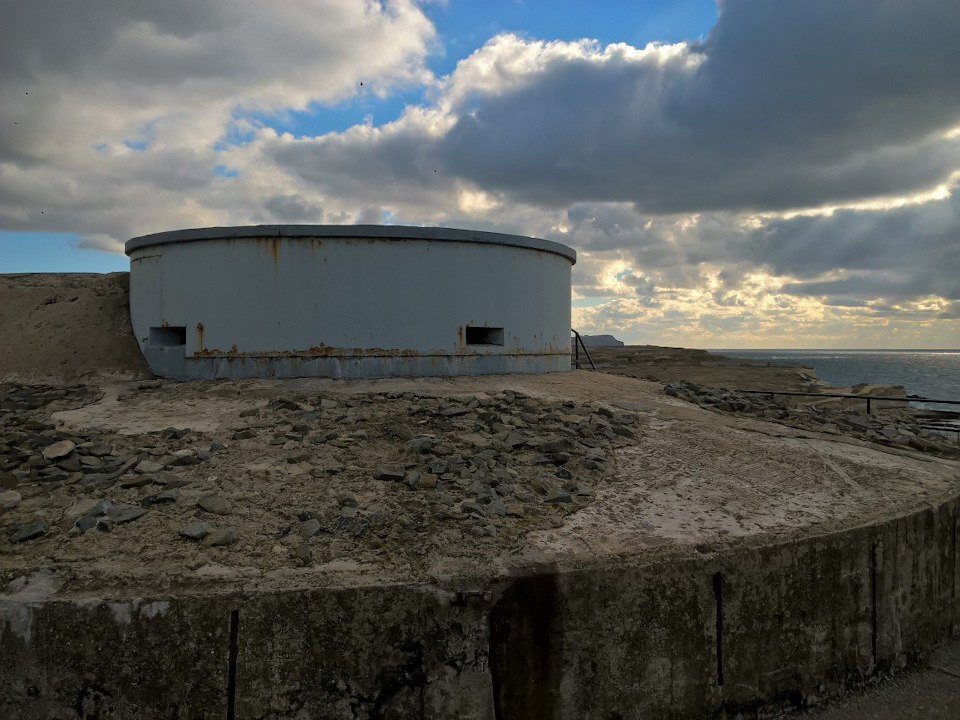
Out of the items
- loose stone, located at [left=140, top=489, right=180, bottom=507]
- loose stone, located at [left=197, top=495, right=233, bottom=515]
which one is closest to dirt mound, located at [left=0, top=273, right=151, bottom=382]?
loose stone, located at [left=140, top=489, right=180, bottom=507]

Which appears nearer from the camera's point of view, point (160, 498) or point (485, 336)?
point (160, 498)

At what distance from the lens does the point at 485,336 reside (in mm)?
9555

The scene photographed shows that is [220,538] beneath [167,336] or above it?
beneath

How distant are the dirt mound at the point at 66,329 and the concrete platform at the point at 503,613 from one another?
4233mm

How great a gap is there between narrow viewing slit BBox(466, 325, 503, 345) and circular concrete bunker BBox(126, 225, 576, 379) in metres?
0.10

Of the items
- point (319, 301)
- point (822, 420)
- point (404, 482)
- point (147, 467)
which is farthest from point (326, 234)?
point (822, 420)

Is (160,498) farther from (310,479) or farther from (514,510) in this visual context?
(514,510)

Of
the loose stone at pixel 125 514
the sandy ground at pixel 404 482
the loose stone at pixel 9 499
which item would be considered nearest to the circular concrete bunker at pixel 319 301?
the sandy ground at pixel 404 482

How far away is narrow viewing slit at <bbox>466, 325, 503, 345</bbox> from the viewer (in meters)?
9.35

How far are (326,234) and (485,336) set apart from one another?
2677 millimetres

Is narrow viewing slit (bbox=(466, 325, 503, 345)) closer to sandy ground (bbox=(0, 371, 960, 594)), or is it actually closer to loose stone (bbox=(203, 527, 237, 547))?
sandy ground (bbox=(0, 371, 960, 594))

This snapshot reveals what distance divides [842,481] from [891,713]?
2.10 m

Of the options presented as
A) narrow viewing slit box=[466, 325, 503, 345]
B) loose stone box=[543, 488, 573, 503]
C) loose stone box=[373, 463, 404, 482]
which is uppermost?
narrow viewing slit box=[466, 325, 503, 345]

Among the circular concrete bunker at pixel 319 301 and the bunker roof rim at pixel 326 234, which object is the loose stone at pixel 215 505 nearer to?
the circular concrete bunker at pixel 319 301
